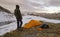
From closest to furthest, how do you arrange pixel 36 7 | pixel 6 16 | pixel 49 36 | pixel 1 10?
pixel 49 36
pixel 6 16
pixel 1 10
pixel 36 7

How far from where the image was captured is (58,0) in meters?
9.85

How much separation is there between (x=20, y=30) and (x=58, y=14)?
4735mm

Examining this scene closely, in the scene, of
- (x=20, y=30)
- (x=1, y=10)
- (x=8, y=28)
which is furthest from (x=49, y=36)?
(x=1, y=10)

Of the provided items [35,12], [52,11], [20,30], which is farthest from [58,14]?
[20,30]

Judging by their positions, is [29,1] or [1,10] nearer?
[1,10]

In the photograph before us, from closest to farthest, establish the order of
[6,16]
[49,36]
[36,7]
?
[49,36], [6,16], [36,7]

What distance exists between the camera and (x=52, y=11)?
33.3 feet

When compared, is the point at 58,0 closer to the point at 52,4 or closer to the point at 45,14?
the point at 52,4

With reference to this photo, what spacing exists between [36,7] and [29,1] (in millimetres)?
593

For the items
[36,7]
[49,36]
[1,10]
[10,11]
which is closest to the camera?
[49,36]

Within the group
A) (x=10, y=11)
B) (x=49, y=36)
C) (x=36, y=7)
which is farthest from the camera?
(x=36, y=7)

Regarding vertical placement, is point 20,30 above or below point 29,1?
below

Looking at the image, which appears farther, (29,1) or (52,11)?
(52,11)

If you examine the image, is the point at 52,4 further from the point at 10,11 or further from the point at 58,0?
the point at 10,11
